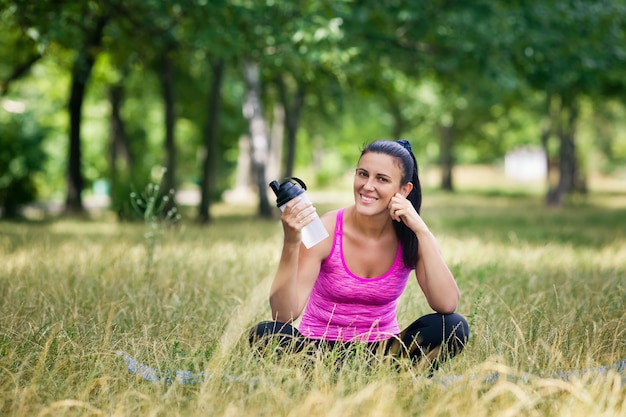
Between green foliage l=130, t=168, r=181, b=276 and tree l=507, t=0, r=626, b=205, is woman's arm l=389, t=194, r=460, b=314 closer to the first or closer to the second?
green foliage l=130, t=168, r=181, b=276

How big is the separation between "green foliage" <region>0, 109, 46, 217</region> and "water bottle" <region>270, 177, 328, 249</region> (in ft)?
42.3

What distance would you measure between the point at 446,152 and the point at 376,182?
31.4 metres

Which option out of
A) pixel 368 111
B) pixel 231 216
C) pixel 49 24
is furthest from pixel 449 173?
pixel 49 24

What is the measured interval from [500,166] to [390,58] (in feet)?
214

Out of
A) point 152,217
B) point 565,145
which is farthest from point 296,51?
point 565,145

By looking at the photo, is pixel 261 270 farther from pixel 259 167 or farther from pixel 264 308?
pixel 259 167

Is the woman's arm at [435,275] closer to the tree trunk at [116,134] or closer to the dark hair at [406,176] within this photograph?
the dark hair at [406,176]

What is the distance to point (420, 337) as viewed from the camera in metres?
3.89

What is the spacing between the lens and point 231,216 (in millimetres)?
16828

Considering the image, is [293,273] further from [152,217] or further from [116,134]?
[116,134]

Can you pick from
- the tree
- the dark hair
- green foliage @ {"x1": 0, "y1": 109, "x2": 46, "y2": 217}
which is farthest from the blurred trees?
the dark hair

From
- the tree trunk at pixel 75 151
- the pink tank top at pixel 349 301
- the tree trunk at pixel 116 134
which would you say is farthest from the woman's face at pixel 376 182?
the tree trunk at pixel 116 134

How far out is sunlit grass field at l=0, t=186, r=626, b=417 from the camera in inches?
125

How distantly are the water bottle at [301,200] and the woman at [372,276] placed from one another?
69 mm
